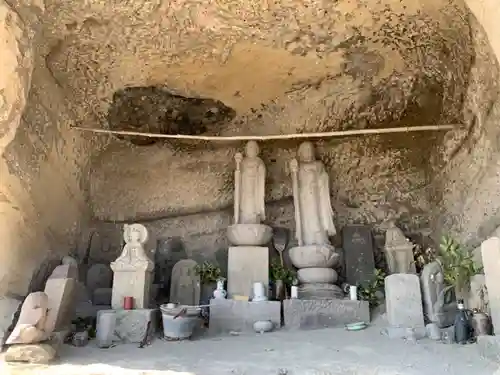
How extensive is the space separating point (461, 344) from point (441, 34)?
8.71ft

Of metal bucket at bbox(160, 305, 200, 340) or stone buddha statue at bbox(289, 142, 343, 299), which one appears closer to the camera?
metal bucket at bbox(160, 305, 200, 340)

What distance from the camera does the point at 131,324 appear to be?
4.14 meters

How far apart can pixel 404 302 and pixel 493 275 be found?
34.8 inches

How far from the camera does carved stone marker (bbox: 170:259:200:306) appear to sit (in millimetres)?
5041

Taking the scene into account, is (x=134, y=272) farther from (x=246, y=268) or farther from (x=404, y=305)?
(x=404, y=305)

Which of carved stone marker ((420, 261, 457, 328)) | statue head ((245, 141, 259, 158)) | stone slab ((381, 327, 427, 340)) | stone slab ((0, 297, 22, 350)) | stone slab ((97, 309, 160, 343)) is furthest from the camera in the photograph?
statue head ((245, 141, 259, 158))

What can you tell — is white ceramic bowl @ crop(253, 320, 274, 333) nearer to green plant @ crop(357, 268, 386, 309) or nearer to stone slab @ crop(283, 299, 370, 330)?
stone slab @ crop(283, 299, 370, 330)

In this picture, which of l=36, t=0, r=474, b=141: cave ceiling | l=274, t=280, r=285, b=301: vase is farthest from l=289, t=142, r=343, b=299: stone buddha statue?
l=36, t=0, r=474, b=141: cave ceiling

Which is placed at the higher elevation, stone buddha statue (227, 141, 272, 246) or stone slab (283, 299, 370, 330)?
stone buddha statue (227, 141, 272, 246)

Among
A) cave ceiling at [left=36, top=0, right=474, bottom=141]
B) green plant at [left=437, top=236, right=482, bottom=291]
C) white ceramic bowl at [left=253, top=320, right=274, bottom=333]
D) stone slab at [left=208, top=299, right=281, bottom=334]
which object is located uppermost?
cave ceiling at [left=36, top=0, right=474, bottom=141]

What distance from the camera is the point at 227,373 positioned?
10.3 ft

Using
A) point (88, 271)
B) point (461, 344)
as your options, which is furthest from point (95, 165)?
point (461, 344)

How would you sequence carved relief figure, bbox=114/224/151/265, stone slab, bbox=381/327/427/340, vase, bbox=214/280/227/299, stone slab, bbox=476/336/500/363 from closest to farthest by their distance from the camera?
stone slab, bbox=476/336/500/363 → stone slab, bbox=381/327/427/340 → carved relief figure, bbox=114/224/151/265 → vase, bbox=214/280/227/299

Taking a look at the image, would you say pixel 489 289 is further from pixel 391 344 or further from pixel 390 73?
pixel 390 73
